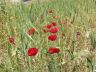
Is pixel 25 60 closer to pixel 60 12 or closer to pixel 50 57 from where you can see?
pixel 50 57

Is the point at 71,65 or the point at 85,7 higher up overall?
the point at 85,7

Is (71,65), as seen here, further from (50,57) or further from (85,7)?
(85,7)

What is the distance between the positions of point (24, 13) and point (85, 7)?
47.9 inches

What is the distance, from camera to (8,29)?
293 centimetres

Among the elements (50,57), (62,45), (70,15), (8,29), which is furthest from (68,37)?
(70,15)

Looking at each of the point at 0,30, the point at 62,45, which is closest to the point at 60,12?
the point at 0,30

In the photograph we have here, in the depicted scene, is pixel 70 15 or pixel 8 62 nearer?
pixel 8 62

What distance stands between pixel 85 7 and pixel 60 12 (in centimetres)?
68

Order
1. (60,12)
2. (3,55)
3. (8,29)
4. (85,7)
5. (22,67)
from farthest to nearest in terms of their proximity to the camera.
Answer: (85,7) → (60,12) → (8,29) → (3,55) → (22,67)

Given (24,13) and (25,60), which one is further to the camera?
(24,13)

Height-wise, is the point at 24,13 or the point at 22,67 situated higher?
the point at 24,13

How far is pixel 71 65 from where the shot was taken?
195 cm

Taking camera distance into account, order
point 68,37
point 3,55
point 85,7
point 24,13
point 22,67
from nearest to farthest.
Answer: point 22,67 → point 3,55 → point 68,37 → point 24,13 → point 85,7

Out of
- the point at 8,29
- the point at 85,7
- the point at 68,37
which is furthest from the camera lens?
the point at 85,7
